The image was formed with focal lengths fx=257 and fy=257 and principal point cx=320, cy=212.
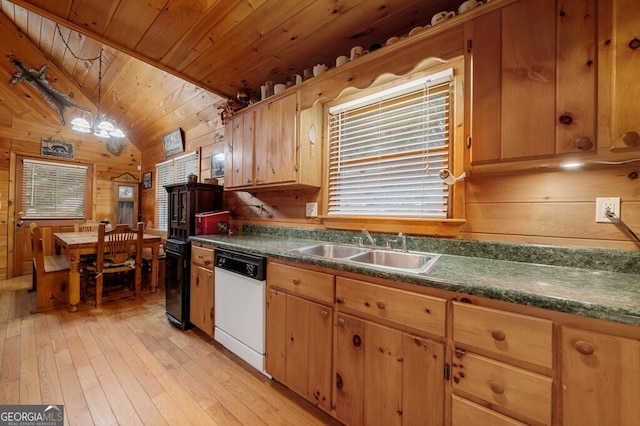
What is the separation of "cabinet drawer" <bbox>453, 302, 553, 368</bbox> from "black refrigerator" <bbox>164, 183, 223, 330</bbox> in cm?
233

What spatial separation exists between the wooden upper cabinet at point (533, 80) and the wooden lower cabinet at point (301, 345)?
1186mm

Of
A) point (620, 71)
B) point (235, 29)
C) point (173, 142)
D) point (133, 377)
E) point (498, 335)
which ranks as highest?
point (235, 29)

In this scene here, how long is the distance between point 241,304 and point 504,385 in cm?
157

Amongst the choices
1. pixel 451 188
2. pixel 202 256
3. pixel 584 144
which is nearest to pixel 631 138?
pixel 584 144

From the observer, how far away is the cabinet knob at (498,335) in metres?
0.90

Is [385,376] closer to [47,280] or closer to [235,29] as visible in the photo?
[235,29]

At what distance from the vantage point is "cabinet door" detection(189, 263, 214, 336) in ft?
7.20

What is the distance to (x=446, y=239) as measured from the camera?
1.57 meters

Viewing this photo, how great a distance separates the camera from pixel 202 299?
2.28m

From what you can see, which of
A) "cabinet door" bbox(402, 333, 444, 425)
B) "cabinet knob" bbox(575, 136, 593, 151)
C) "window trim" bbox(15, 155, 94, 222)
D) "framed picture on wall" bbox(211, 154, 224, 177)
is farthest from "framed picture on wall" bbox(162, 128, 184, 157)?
"cabinet knob" bbox(575, 136, 593, 151)

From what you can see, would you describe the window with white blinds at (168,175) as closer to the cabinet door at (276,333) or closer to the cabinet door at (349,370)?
the cabinet door at (276,333)

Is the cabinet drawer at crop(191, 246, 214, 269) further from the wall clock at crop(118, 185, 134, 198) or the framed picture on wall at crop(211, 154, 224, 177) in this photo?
the wall clock at crop(118, 185, 134, 198)

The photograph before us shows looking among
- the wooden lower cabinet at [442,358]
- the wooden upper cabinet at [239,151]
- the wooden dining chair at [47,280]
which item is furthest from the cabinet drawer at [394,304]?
the wooden dining chair at [47,280]

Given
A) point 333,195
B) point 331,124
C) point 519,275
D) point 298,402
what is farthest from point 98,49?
point 519,275
